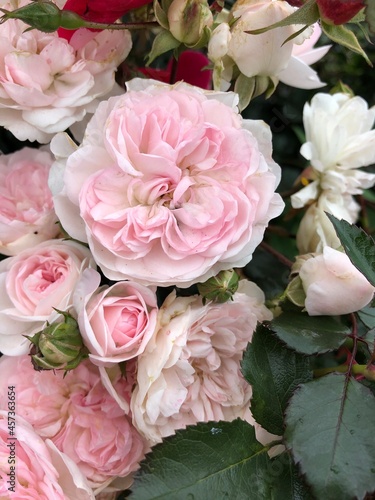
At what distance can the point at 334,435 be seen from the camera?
1.42 feet

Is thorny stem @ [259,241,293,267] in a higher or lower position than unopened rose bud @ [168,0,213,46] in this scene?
lower

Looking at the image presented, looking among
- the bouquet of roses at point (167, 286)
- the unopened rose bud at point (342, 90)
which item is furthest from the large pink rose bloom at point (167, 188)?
the unopened rose bud at point (342, 90)

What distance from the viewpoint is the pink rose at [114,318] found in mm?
476

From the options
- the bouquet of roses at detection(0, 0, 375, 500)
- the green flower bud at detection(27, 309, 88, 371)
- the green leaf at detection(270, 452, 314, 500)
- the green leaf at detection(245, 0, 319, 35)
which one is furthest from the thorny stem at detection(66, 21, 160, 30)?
the green leaf at detection(270, 452, 314, 500)

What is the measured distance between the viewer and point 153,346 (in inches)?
19.1

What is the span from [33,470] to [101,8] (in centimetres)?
37

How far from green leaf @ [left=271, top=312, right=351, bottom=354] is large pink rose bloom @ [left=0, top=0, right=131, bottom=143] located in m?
0.24

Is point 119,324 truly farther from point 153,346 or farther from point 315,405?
point 315,405

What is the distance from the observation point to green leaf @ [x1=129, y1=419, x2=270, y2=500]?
44cm

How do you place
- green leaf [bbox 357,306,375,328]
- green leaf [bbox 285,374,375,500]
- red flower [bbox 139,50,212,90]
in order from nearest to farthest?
green leaf [bbox 285,374,375,500]
green leaf [bbox 357,306,375,328]
red flower [bbox 139,50,212,90]

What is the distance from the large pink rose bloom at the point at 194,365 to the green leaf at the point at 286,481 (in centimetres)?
7

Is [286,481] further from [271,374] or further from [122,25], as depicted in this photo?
[122,25]

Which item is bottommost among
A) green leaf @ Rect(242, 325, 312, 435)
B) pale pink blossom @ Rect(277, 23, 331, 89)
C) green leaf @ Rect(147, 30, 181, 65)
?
green leaf @ Rect(242, 325, 312, 435)

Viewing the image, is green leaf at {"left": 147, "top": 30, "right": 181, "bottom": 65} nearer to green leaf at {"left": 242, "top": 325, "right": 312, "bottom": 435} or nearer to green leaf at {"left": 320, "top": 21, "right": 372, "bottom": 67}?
green leaf at {"left": 320, "top": 21, "right": 372, "bottom": 67}
